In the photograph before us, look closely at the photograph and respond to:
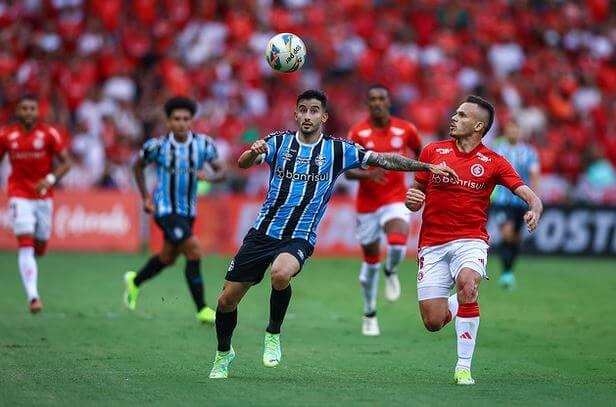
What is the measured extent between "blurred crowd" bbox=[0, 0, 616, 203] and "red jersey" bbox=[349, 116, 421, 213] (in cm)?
1029

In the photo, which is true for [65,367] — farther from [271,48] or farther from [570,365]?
[570,365]

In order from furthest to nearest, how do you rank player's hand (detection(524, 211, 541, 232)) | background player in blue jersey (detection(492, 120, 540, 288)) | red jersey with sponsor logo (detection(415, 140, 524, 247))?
background player in blue jersey (detection(492, 120, 540, 288)) → red jersey with sponsor logo (detection(415, 140, 524, 247)) → player's hand (detection(524, 211, 541, 232))

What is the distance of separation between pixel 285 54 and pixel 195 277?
4231 mm

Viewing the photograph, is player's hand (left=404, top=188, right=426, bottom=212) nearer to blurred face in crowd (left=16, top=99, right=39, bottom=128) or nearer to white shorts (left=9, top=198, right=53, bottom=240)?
white shorts (left=9, top=198, right=53, bottom=240)

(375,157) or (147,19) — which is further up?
(147,19)

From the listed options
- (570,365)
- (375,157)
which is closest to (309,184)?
(375,157)

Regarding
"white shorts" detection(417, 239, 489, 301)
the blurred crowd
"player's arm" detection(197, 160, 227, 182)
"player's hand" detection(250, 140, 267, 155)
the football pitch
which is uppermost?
the blurred crowd

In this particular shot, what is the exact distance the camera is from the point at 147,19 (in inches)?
1033

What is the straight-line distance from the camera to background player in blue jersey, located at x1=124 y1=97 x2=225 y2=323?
1370 centimetres

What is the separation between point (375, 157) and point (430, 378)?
2019 mm

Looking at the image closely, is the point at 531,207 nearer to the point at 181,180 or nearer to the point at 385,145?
the point at 385,145

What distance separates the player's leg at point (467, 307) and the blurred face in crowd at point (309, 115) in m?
1.71

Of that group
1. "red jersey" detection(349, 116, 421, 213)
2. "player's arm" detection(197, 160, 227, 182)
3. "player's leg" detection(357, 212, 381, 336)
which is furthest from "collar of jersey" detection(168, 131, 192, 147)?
"player's leg" detection(357, 212, 381, 336)

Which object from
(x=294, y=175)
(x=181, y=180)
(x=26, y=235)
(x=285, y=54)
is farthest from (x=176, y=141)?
(x=294, y=175)
